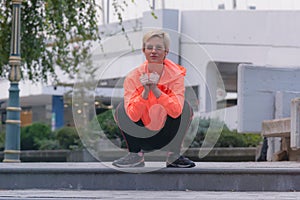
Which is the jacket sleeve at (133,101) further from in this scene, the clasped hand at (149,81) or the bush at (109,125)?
the bush at (109,125)

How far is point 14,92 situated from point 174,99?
6.45m

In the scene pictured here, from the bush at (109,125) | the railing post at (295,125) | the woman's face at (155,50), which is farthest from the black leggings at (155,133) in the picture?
the railing post at (295,125)

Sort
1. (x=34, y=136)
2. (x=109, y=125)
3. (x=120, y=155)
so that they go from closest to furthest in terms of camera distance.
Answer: (x=120, y=155) < (x=109, y=125) < (x=34, y=136)

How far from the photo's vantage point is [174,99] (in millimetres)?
6293

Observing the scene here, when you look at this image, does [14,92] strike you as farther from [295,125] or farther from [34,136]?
[34,136]

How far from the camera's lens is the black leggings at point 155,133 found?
6.38 metres

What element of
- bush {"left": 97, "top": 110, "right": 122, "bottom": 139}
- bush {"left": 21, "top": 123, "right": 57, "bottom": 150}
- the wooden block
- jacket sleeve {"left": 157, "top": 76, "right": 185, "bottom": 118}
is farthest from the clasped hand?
bush {"left": 21, "top": 123, "right": 57, "bottom": 150}

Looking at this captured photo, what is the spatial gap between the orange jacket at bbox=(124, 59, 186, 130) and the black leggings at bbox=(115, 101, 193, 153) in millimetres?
50

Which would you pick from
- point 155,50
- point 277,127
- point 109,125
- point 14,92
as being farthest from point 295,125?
point 14,92

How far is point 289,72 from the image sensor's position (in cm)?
1007

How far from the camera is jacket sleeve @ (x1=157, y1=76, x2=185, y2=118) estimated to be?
6.25m

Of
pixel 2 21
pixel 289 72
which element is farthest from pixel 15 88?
pixel 289 72

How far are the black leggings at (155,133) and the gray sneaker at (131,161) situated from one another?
0.19 feet

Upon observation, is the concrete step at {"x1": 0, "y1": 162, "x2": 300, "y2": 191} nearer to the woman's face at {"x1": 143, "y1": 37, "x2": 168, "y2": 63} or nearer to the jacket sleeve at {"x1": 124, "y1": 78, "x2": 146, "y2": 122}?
the jacket sleeve at {"x1": 124, "y1": 78, "x2": 146, "y2": 122}
